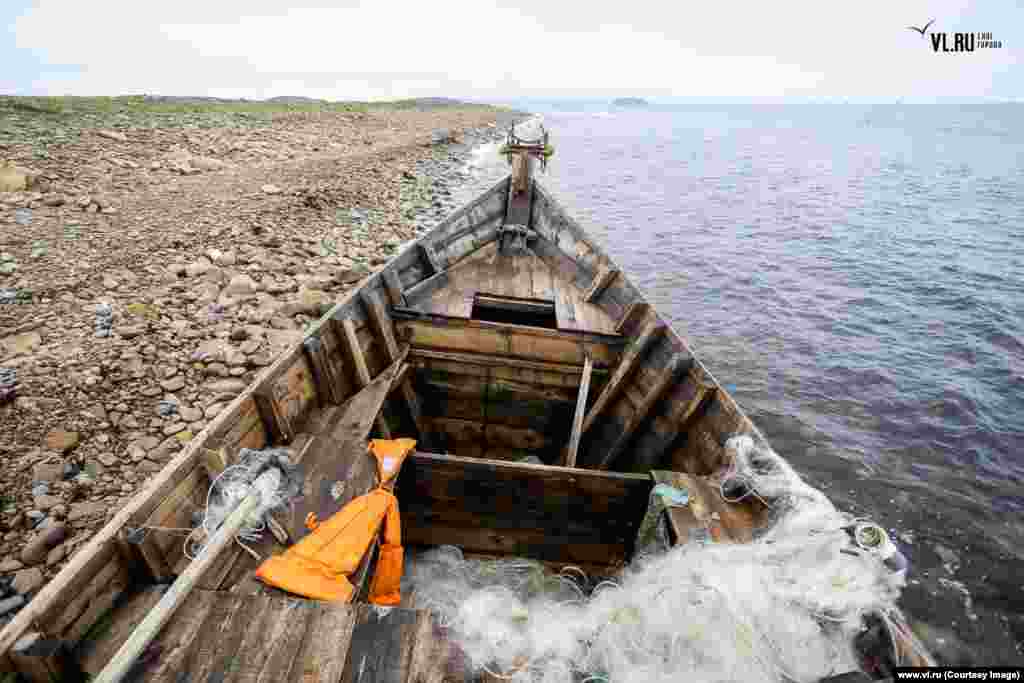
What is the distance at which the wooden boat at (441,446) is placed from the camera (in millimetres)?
3002

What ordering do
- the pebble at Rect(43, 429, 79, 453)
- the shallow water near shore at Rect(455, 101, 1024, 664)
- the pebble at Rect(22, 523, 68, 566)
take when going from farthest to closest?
the shallow water near shore at Rect(455, 101, 1024, 664) → the pebble at Rect(43, 429, 79, 453) → the pebble at Rect(22, 523, 68, 566)

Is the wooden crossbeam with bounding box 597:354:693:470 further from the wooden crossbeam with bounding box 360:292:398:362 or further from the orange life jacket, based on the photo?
the wooden crossbeam with bounding box 360:292:398:362

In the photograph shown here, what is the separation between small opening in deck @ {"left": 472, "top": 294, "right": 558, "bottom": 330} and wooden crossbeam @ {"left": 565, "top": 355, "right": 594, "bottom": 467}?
1517mm

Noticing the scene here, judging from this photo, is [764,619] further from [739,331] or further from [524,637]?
[739,331]

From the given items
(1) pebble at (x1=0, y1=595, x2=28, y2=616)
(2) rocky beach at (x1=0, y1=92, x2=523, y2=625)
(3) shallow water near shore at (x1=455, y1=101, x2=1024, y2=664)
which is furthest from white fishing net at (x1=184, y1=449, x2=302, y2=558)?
(3) shallow water near shore at (x1=455, y1=101, x2=1024, y2=664)

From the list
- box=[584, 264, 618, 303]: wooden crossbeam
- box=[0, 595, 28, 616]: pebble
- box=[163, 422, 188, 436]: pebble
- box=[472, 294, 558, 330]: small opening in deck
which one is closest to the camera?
box=[0, 595, 28, 616]: pebble

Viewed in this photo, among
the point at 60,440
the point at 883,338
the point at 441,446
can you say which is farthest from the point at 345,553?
the point at 883,338

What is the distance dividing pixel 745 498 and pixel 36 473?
26.3 feet

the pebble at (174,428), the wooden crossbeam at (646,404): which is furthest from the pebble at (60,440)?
the wooden crossbeam at (646,404)

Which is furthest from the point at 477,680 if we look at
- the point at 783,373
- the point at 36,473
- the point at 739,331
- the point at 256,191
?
the point at 256,191

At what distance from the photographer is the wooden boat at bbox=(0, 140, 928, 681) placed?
300 cm

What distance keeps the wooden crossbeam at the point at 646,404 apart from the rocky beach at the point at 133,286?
232 inches

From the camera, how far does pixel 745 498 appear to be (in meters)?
4.74

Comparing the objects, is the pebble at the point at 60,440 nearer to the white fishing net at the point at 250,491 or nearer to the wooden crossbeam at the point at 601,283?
the white fishing net at the point at 250,491
